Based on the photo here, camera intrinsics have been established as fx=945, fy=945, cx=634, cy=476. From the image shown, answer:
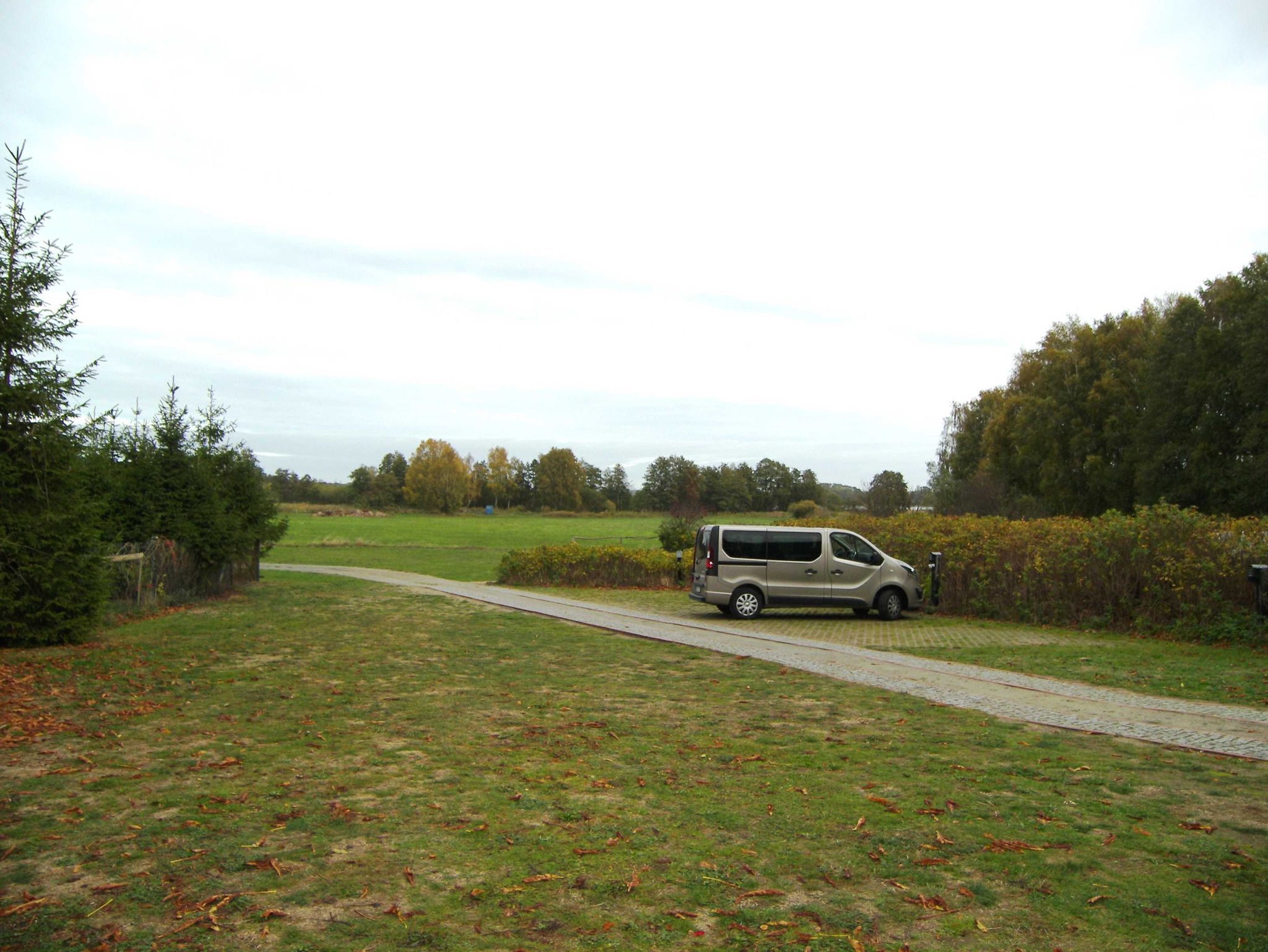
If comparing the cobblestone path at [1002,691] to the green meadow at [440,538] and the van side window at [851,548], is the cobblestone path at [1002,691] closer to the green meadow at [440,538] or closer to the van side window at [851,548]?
the van side window at [851,548]

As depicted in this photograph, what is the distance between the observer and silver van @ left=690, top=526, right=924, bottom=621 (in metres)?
18.7

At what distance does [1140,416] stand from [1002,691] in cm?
4354

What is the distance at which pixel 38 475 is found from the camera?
13383 mm

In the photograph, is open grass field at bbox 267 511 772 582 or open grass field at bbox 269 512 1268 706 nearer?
open grass field at bbox 269 512 1268 706

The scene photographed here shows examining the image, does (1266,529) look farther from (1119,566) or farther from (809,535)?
(809,535)

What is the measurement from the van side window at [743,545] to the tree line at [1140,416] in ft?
60.1

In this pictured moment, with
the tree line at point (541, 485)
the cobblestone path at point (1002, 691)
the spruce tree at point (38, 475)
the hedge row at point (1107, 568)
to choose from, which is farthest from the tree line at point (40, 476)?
the tree line at point (541, 485)

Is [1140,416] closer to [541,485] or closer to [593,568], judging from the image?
[593,568]

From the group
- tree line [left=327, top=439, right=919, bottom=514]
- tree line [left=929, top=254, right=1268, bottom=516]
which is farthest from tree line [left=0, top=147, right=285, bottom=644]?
tree line [left=327, top=439, right=919, bottom=514]

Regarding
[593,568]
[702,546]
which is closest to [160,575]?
[702,546]

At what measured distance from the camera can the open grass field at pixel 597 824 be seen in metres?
4.10

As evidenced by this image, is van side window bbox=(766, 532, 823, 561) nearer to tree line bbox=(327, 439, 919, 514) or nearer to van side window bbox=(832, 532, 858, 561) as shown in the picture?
van side window bbox=(832, 532, 858, 561)

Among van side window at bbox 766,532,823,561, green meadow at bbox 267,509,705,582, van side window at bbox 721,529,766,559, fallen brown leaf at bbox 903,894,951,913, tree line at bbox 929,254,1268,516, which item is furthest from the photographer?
green meadow at bbox 267,509,705,582

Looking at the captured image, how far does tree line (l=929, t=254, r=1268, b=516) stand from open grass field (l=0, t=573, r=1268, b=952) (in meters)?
27.6
